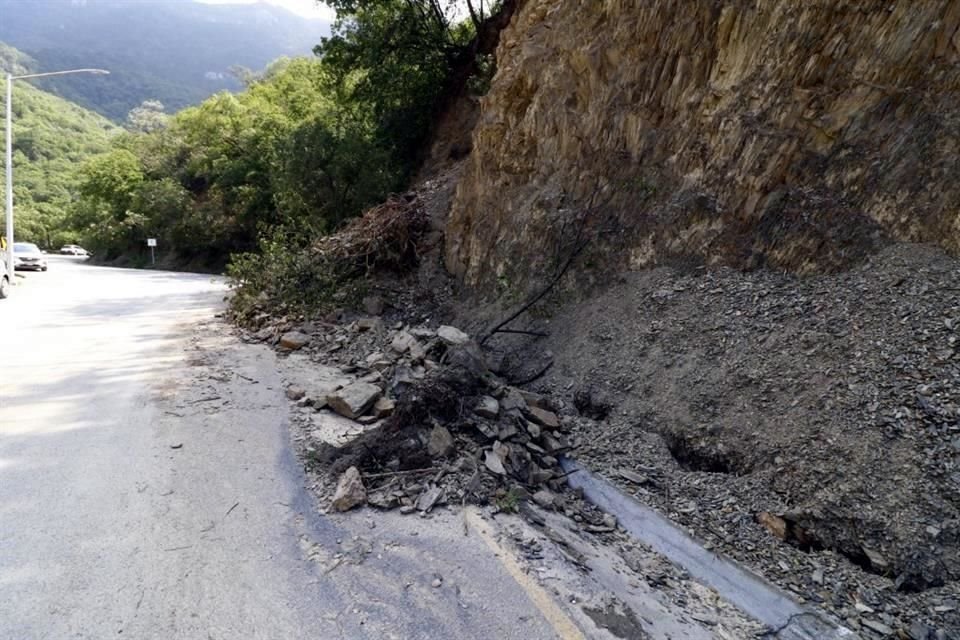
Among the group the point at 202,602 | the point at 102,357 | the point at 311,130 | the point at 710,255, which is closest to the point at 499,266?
the point at 710,255

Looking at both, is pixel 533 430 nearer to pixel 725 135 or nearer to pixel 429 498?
pixel 429 498

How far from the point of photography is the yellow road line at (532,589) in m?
2.87

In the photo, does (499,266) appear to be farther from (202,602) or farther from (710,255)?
(202,602)

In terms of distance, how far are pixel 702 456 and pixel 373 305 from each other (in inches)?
247

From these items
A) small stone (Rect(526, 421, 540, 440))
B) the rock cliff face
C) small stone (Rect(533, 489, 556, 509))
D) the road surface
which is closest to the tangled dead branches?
the rock cliff face

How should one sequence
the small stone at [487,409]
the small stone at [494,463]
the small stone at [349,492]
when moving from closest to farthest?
the small stone at [349,492] < the small stone at [494,463] < the small stone at [487,409]

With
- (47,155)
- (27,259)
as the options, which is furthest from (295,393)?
(47,155)

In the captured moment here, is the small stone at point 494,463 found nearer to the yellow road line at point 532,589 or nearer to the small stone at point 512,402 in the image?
the yellow road line at point 532,589

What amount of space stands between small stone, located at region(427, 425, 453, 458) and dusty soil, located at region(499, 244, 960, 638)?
1327 mm

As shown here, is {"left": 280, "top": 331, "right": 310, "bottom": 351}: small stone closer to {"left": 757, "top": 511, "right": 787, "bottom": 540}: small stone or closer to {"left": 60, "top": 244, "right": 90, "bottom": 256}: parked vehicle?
{"left": 757, "top": 511, "right": 787, "bottom": 540}: small stone

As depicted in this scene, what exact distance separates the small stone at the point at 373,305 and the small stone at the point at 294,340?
121 cm

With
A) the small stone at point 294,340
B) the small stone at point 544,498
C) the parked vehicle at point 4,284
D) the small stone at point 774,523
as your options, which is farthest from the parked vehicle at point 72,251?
the small stone at point 774,523

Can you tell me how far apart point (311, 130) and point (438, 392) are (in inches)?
458

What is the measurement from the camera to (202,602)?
288cm
